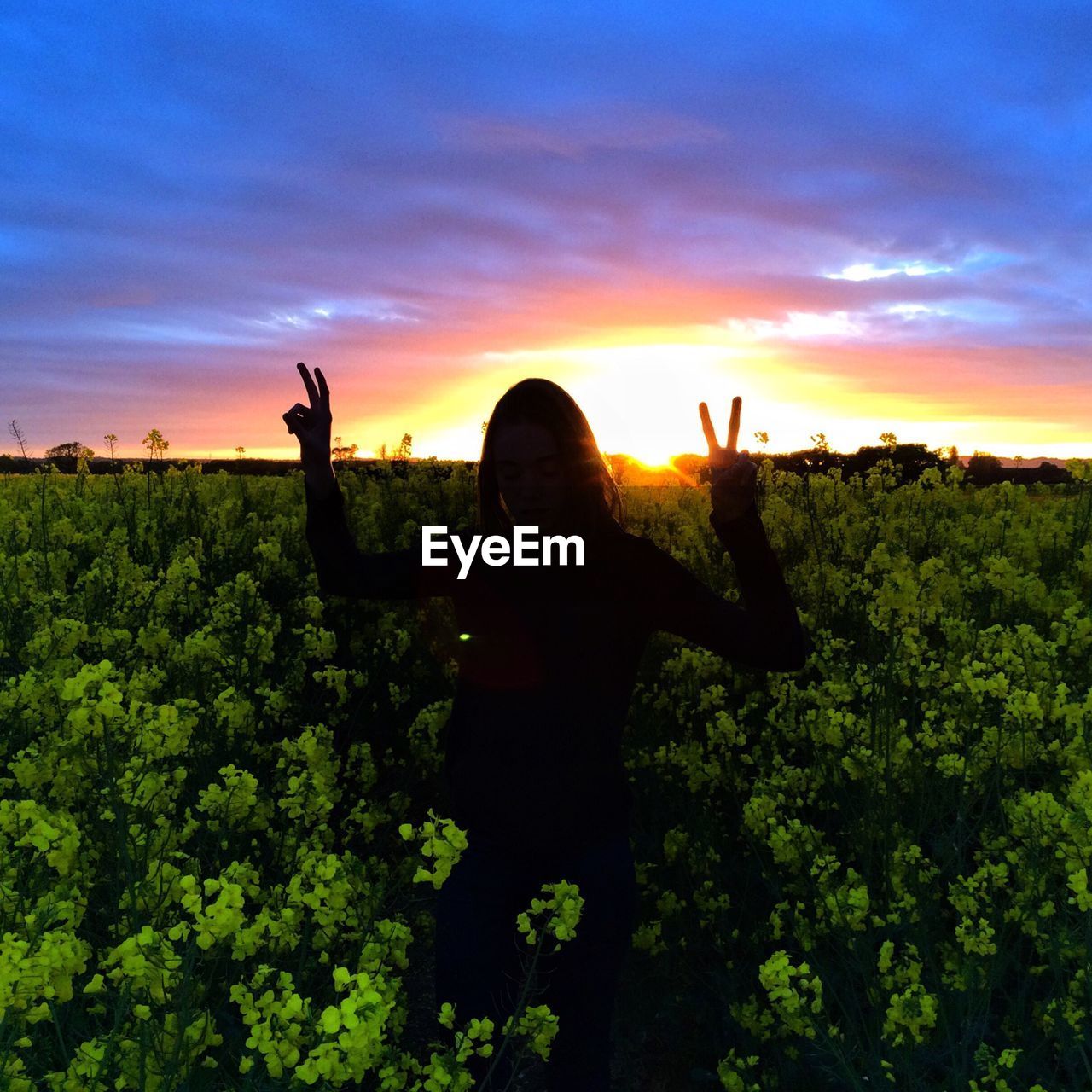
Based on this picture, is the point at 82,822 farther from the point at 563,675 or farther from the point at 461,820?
the point at 563,675

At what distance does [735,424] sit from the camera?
2.68 metres

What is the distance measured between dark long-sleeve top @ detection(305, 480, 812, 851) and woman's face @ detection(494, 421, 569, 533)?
0.18 m

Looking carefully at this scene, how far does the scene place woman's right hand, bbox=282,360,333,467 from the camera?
3.13 meters

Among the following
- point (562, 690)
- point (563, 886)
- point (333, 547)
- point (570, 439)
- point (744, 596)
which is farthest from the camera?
point (333, 547)

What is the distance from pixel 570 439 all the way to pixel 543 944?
5.41 ft

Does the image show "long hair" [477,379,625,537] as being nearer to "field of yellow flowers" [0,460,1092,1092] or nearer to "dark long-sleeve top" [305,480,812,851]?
"dark long-sleeve top" [305,480,812,851]

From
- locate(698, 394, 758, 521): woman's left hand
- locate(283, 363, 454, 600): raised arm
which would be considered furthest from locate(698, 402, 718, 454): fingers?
locate(283, 363, 454, 600): raised arm

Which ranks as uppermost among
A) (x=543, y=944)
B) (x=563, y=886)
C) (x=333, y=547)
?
(x=333, y=547)

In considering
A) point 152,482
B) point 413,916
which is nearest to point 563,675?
point 413,916

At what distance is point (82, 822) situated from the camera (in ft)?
9.07

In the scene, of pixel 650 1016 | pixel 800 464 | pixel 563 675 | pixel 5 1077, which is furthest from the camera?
pixel 800 464

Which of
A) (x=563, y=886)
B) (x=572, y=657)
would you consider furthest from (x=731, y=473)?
(x=563, y=886)

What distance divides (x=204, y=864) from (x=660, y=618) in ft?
6.39

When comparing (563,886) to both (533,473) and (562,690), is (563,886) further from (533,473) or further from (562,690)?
(533,473)
